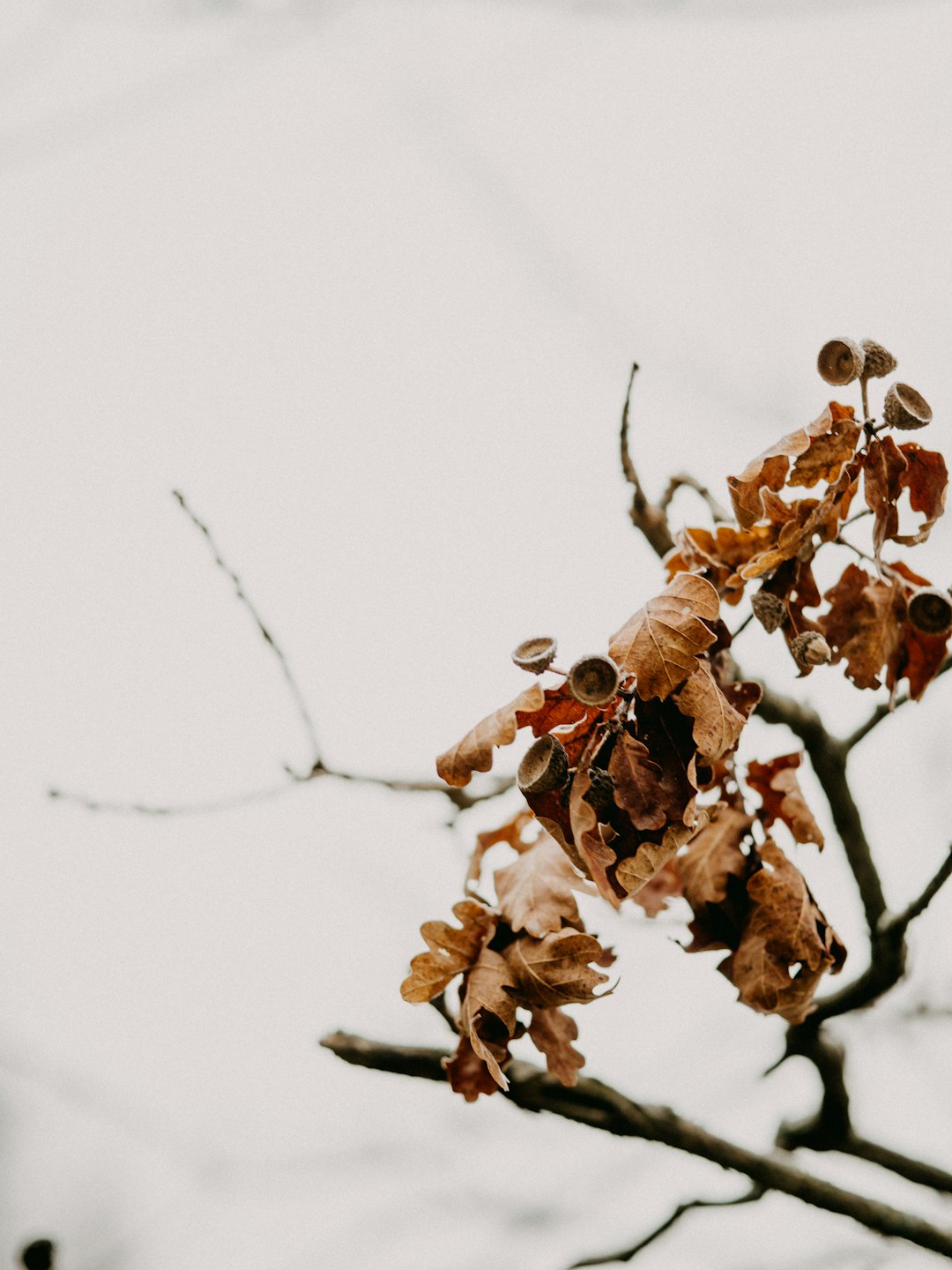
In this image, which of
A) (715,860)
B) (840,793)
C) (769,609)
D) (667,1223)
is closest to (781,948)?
(715,860)

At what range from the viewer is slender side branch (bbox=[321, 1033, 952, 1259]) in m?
0.95

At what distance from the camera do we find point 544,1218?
2408 millimetres

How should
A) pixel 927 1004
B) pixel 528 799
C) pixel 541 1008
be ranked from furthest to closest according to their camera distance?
pixel 927 1004, pixel 541 1008, pixel 528 799

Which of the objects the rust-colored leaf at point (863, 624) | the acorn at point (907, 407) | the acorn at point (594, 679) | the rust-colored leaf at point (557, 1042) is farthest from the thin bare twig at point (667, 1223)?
the acorn at point (907, 407)

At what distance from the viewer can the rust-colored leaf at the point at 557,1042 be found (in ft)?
2.51

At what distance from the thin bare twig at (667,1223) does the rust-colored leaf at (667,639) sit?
0.89 m

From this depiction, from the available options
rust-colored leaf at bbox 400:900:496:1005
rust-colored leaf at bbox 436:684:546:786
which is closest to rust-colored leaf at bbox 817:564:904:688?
rust-colored leaf at bbox 436:684:546:786

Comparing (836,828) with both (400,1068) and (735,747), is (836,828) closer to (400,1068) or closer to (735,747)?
(735,747)

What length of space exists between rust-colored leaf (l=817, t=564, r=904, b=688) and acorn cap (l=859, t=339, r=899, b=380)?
0.17 metres

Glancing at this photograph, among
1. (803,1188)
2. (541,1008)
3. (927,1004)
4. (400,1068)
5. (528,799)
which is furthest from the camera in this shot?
(927,1004)

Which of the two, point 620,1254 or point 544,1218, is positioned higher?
point 544,1218

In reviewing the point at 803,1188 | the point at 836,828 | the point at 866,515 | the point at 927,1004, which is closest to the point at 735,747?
the point at 866,515

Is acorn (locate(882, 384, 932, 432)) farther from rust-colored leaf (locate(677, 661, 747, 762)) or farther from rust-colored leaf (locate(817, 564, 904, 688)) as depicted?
rust-colored leaf (locate(677, 661, 747, 762))

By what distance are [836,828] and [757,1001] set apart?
44 cm
